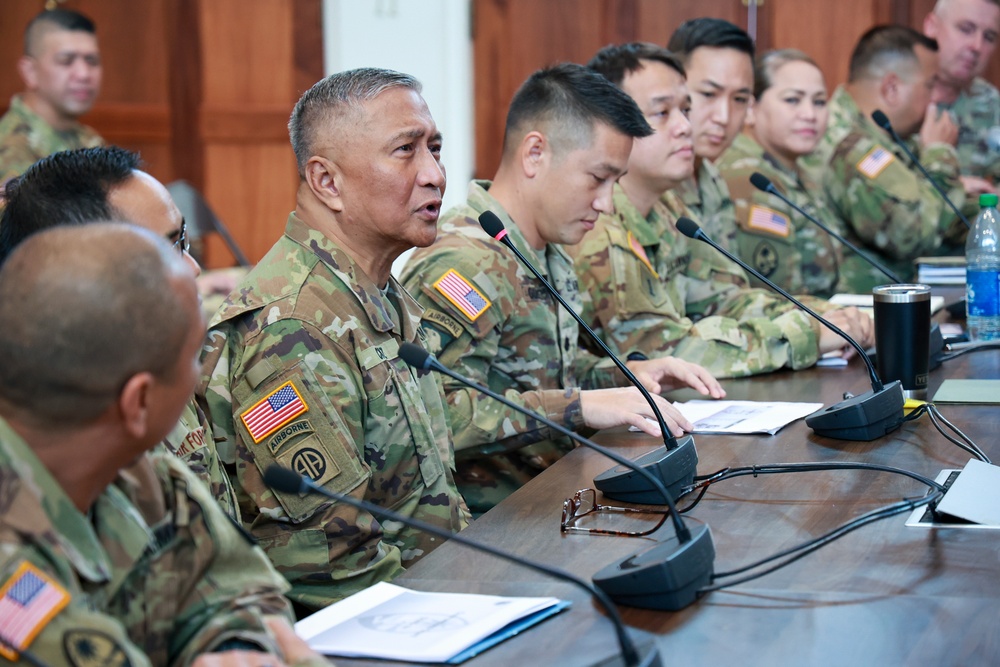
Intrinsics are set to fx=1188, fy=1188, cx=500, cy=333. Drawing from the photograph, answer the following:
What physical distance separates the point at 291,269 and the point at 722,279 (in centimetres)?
169

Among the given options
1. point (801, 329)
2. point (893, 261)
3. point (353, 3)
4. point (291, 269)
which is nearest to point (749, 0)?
point (353, 3)

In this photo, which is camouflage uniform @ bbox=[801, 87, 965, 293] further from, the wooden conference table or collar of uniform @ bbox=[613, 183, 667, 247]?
the wooden conference table

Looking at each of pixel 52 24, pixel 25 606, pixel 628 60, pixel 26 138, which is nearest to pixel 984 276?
pixel 628 60

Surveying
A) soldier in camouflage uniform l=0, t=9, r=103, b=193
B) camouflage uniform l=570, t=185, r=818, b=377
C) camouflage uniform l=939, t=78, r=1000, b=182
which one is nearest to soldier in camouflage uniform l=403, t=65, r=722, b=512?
camouflage uniform l=570, t=185, r=818, b=377

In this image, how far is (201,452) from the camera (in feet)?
5.16

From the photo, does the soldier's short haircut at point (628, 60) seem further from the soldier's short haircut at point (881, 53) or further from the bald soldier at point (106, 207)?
the soldier's short haircut at point (881, 53)

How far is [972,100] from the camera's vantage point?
511 centimetres

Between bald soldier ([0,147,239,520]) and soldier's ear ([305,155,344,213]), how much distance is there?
0.87 feet

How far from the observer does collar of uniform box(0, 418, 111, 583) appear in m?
0.94

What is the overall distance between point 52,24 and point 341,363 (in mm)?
3668

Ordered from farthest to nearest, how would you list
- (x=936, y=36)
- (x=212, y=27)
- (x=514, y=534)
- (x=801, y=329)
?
(x=212, y=27) < (x=936, y=36) < (x=801, y=329) < (x=514, y=534)

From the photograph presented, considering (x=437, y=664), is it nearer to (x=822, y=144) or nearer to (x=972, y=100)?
(x=822, y=144)

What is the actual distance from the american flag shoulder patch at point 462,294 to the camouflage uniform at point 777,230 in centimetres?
160

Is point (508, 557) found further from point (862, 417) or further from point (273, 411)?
point (862, 417)
